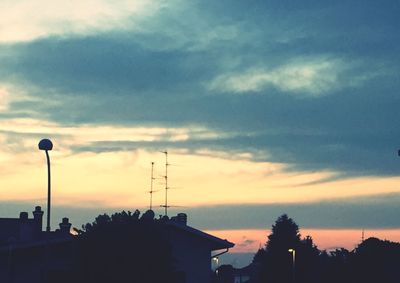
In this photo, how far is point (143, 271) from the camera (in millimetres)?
36938

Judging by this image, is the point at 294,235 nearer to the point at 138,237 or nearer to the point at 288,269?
the point at 288,269

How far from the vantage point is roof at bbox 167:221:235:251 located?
44.0 metres

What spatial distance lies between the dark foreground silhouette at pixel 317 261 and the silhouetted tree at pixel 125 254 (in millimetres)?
40916

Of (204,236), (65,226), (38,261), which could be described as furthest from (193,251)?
(65,226)

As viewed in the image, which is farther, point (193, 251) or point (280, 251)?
point (280, 251)

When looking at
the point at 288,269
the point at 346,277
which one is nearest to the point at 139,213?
the point at 346,277

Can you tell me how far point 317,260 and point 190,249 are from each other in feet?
233

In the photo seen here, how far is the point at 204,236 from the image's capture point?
146 ft

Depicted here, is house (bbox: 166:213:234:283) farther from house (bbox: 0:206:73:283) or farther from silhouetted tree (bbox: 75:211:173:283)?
silhouetted tree (bbox: 75:211:173:283)

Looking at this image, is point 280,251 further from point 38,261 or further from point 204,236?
point 38,261

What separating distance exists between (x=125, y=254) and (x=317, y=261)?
260 ft

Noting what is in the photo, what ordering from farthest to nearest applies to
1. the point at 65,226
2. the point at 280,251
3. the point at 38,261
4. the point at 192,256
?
the point at 280,251
the point at 65,226
the point at 192,256
the point at 38,261

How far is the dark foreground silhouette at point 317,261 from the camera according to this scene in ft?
248

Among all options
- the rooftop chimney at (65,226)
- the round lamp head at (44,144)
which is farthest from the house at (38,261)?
the rooftop chimney at (65,226)
